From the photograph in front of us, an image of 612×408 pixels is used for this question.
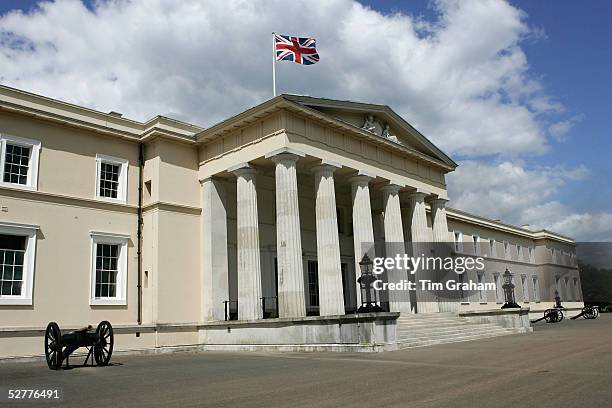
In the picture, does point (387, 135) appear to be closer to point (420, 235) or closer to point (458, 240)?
point (420, 235)

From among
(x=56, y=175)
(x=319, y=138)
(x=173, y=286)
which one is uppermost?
(x=319, y=138)

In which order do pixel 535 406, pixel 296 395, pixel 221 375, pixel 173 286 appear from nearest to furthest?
pixel 535 406
pixel 296 395
pixel 221 375
pixel 173 286

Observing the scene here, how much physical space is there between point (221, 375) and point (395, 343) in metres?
6.91

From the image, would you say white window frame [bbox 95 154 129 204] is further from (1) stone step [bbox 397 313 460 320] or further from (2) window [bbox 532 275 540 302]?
(2) window [bbox 532 275 540 302]

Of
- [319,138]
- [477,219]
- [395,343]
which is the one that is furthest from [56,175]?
[477,219]

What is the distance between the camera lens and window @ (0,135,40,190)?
18141 millimetres

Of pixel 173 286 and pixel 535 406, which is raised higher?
pixel 173 286

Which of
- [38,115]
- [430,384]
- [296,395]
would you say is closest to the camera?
[296,395]

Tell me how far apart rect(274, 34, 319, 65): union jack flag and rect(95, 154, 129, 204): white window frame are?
7276 millimetres

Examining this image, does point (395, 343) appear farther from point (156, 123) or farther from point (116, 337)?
point (156, 123)

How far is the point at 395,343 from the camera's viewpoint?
655 inches

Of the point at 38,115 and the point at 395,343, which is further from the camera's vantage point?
the point at 38,115

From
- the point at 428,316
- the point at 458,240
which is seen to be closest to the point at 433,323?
the point at 428,316

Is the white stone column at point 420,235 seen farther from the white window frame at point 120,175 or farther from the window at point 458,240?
the window at point 458,240
